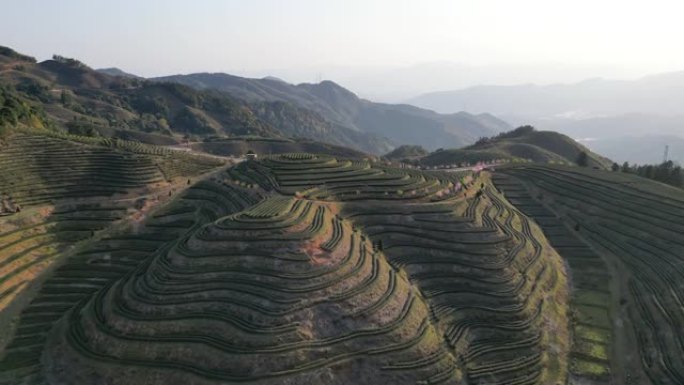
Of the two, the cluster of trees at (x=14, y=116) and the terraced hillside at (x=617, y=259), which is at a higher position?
the cluster of trees at (x=14, y=116)

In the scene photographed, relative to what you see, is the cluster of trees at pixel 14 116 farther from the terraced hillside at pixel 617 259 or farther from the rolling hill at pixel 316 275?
the terraced hillside at pixel 617 259

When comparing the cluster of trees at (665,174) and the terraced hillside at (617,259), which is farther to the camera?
the cluster of trees at (665,174)

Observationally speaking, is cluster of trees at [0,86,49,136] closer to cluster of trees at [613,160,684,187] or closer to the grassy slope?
the grassy slope

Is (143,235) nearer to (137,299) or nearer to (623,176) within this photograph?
(137,299)

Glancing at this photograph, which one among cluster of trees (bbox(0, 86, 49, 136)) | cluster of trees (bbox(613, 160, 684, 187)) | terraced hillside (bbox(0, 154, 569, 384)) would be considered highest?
cluster of trees (bbox(0, 86, 49, 136))

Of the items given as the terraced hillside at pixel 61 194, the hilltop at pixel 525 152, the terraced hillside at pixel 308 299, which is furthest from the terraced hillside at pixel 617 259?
the terraced hillside at pixel 61 194

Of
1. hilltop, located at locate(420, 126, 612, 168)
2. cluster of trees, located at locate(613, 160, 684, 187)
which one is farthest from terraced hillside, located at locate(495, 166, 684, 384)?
hilltop, located at locate(420, 126, 612, 168)

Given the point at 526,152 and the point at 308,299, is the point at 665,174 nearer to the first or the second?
the point at 526,152
